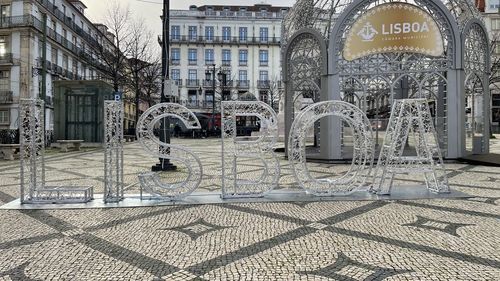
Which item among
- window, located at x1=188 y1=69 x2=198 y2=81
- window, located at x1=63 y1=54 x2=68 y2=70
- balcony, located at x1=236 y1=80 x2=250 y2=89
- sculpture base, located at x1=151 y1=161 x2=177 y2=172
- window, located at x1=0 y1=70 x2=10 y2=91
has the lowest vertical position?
sculpture base, located at x1=151 y1=161 x2=177 y2=172

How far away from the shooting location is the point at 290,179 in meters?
9.59

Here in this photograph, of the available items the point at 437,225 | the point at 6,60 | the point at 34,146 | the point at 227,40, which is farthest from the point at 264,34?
the point at 437,225

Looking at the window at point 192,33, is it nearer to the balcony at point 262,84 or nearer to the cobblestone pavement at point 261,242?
the balcony at point 262,84

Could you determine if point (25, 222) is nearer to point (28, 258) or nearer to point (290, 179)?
point (28, 258)

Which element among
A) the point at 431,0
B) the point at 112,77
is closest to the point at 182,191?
the point at 431,0

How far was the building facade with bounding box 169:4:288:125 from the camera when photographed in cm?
6400

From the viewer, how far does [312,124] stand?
7.13 metres

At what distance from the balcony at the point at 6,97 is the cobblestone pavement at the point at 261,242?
34.0 meters

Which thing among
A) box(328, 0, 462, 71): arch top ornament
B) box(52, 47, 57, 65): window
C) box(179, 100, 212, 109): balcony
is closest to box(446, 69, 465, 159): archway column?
box(328, 0, 462, 71): arch top ornament

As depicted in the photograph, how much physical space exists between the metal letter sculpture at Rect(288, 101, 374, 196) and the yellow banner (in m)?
6.36

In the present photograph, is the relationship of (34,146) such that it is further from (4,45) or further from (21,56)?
(4,45)

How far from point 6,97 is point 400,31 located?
34447mm

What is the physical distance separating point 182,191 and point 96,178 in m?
3.67

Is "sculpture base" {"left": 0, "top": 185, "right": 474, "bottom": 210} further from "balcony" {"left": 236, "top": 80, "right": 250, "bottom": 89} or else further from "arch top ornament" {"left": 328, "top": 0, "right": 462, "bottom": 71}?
"balcony" {"left": 236, "top": 80, "right": 250, "bottom": 89}
